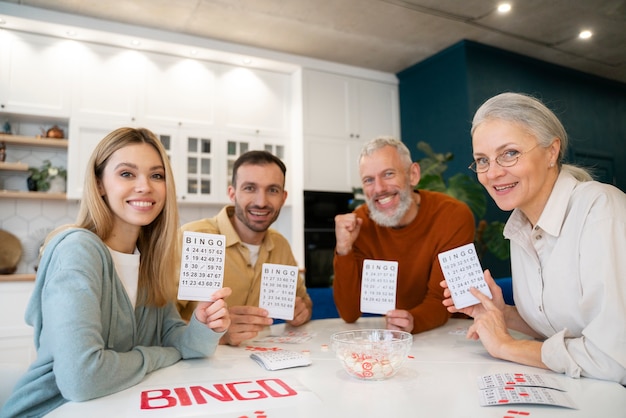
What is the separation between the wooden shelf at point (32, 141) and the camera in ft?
11.6

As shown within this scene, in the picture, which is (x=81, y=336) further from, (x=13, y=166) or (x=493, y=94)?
(x=493, y=94)

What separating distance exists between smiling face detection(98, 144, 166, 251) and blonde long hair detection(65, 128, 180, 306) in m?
0.02

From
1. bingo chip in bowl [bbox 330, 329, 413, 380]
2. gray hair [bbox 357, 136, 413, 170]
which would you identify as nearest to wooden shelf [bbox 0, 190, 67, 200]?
gray hair [bbox 357, 136, 413, 170]

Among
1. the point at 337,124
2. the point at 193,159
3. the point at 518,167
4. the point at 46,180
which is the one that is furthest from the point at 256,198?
the point at 337,124

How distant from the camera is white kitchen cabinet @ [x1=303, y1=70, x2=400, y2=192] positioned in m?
4.61

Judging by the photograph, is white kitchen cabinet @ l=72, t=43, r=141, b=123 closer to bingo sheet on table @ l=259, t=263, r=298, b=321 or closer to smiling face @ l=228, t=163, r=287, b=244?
smiling face @ l=228, t=163, r=287, b=244

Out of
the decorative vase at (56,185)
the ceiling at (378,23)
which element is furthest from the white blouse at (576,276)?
the decorative vase at (56,185)

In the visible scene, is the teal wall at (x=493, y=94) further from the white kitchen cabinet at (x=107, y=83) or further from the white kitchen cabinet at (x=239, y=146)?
the white kitchen cabinet at (x=107, y=83)

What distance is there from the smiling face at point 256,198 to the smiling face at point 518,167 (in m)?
0.96

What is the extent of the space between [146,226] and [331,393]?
85 cm

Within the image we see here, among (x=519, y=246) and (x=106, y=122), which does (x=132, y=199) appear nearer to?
(x=519, y=246)

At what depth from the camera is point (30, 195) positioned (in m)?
3.48

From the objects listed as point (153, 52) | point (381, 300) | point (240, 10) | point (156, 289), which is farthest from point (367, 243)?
point (153, 52)

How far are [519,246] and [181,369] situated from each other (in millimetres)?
1025
